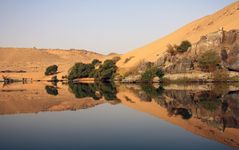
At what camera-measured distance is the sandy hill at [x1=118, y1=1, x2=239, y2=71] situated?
5819 centimetres

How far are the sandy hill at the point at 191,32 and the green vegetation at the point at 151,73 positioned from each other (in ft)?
28.5

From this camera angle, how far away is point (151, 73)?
4575 centimetres

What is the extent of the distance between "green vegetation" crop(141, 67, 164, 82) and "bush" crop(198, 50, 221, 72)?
17.2 ft

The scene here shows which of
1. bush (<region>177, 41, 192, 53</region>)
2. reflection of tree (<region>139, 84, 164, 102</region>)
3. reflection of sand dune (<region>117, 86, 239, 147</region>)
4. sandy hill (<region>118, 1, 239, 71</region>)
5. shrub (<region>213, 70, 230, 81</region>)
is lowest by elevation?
reflection of sand dune (<region>117, 86, 239, 147</region>)

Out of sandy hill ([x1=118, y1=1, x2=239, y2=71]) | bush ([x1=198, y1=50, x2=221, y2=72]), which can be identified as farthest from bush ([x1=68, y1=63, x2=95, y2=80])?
bush ([x1=198, y1=50, x2=221, y2=72])

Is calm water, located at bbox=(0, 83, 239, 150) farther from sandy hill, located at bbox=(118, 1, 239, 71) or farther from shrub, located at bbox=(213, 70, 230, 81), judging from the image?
sandy hill, located at bbox=(118, 1, 239, 71)

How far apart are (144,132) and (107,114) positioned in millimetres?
5435

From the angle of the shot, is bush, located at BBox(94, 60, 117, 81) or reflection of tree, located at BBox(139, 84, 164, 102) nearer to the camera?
reflection of tree, located at BBox(139, 84, 164, 102)

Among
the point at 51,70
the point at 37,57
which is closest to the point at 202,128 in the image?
the point at 51,70

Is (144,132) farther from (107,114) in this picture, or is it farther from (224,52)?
(224,52)

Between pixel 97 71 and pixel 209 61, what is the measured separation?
2069 centimetres

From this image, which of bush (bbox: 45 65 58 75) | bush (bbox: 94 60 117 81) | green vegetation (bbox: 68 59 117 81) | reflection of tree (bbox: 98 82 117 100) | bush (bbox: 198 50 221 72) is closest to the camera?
reflection of tree (bbox: 98 82 117 100)

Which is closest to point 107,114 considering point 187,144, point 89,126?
point 89,126

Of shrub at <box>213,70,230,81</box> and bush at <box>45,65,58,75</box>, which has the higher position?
bush at <box>45,65,58,75</box>
